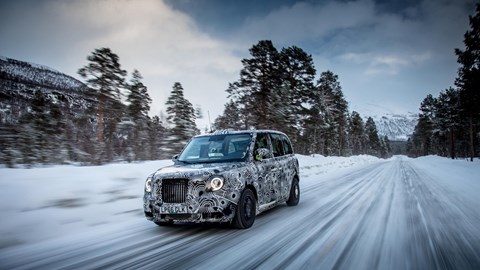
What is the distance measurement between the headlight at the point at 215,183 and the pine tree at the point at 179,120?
18.2 m

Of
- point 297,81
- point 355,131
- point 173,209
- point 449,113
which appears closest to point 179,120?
point 297,81

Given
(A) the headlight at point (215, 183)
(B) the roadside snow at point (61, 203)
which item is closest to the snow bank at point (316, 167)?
(B) the roadside snow at point (61, 203)

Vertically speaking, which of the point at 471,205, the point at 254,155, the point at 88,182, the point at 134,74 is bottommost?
the point at 471,205

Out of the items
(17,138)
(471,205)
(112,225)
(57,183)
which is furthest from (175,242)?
(17,138)

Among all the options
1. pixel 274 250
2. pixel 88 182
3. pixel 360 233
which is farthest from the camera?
pixel 88 182

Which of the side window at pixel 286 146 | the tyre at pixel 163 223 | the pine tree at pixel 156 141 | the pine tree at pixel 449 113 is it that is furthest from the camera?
the pine tree at pixel 449 113

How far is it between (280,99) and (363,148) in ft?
320

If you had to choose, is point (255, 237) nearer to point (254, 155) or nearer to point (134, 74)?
point (254, 155)

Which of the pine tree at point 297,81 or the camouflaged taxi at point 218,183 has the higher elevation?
the pine tree at point 297,81

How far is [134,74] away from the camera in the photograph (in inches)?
1250

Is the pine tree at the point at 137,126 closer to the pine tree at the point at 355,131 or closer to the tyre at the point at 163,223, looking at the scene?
the tyre at the point at 163,223

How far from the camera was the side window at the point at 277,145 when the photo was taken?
8267 millimetres

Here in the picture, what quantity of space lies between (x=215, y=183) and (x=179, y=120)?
70.8 ft

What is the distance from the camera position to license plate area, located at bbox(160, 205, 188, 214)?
5438 millimetres
